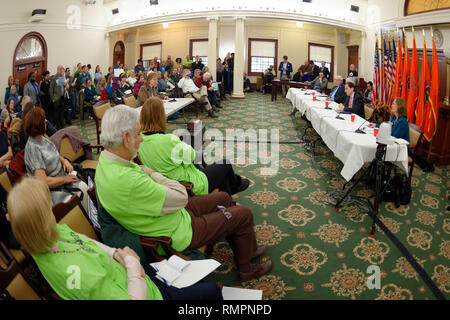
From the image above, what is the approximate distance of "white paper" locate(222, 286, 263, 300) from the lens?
8.01 feet

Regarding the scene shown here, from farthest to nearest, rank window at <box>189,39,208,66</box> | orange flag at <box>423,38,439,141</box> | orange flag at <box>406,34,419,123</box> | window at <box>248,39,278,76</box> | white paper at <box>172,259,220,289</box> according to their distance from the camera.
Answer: window at <box>189,39,208,66</box>
window at <box>248,39,278,76</box>
orange flag at <box>406,34,419,123</box>
orange flag at <box>423,38,439,141</box>
white paper at <box>172,259,220,289</box>

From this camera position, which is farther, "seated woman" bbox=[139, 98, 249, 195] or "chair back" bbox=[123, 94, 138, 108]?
"chair back" bbox=[123, 94, 138, 108]

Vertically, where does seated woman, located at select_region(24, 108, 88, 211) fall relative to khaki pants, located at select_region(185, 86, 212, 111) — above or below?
below

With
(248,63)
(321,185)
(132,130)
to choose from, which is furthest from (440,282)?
(248,63)

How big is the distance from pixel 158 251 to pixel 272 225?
170 cm

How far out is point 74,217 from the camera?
6.93ft

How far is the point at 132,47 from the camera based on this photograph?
57.8 feet

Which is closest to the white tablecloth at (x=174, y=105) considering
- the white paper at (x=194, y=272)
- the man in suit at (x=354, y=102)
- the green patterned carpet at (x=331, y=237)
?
the green patterned carpet at (x=331, y=237)

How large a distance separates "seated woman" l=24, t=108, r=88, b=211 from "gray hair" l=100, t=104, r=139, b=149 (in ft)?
3.80

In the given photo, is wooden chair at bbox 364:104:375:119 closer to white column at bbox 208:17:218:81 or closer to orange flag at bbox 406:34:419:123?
orange flag at bbox 406:34:419:123

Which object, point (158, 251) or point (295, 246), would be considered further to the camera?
point (295, 246)

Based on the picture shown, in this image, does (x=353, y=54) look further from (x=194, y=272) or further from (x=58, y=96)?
(x=194, y=272)

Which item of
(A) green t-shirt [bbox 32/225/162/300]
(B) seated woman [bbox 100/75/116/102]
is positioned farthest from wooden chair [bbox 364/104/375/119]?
(B) seated woman [bbox 100/75/116/102]
